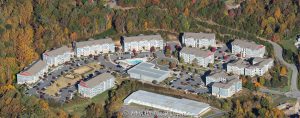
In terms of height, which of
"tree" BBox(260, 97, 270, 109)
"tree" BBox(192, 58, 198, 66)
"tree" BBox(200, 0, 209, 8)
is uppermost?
"tree" BBox(200, 0, 209, 8)

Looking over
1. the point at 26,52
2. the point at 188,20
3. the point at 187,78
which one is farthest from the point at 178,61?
the point at 26,52

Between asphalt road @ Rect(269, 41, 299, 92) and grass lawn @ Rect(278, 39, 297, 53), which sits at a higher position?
grass lawn @ Rect(278, 39, 297, 53)

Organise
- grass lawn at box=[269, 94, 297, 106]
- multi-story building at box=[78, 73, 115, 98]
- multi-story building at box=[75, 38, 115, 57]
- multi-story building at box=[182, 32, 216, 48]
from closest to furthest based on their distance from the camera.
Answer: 1. grass lawn at box=[269, 94, 297, 106]
2. multi-story building at box=[78, 73, 115, 98]
3. multi-story building at box=[75, 38, 115, 57]
4. multi-story building at box=[182, 32, 216, 48]

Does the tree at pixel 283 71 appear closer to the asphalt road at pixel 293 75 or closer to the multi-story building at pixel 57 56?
the asphalt road at pixel 293 75

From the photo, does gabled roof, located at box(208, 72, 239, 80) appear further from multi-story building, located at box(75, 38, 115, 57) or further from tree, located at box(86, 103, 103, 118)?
multi-story building, located at box(75, 38, 115, 57)

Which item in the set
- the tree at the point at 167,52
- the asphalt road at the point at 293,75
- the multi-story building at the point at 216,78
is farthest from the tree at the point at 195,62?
the asphalt road at the point at 293,75

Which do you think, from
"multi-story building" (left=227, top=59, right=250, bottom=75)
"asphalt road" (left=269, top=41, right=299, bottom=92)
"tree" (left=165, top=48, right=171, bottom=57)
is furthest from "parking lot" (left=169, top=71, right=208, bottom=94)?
"asphalt road" (left=269, top=41, right=299, bottom=92)

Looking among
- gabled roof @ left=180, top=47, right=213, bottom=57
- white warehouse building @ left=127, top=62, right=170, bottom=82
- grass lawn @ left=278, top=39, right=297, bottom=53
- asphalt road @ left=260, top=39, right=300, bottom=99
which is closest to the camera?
asphalt road @ left=260, top=39, right=300, bottom=99
